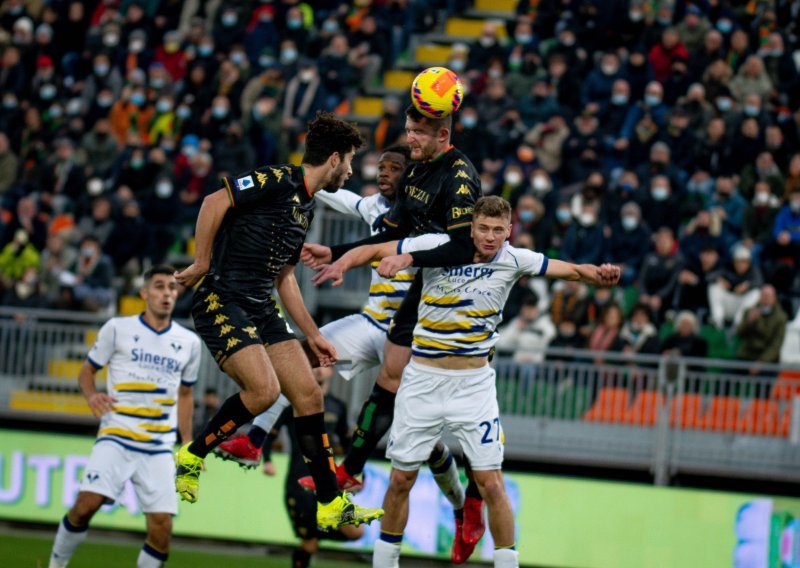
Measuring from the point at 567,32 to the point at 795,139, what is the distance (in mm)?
3780

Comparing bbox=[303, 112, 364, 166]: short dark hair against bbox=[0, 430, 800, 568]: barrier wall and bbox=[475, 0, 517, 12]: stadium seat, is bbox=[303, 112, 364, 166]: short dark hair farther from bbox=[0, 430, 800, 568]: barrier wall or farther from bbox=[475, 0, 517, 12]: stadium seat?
bbox=[475, 0, 517, 12]: stadium seat

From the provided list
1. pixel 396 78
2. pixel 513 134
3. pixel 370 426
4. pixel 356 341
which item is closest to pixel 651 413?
pixel 513 134

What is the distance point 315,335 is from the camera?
9352 millimetres

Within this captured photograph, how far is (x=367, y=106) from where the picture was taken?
22234 millimetres

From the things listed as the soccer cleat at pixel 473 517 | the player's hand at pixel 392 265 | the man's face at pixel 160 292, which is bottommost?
the soccer cleat at pixel 473 517

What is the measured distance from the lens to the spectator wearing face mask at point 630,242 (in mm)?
17047

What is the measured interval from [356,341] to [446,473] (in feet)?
3.76

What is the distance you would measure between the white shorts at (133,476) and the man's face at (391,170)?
10.5 ft

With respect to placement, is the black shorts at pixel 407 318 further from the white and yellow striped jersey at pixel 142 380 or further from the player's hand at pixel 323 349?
the white and yellow striped jersey at pixel 142 380

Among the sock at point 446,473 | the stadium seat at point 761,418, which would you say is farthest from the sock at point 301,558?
the stadium seat at point 761,418

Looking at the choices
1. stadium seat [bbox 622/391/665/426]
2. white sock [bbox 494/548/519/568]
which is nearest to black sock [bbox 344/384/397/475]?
white sock [bbox 494/548/519/568]

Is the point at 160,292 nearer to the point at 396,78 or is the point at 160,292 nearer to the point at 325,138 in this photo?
the point at 325,138

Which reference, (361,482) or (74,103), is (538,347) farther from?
(74,103)

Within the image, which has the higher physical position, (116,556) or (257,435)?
(257,435)
